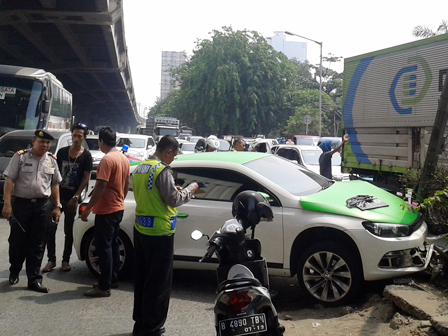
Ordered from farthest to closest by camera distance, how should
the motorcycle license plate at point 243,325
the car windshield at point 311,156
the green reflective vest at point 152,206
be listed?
1. the car windshield at point 311,156
2. the green reflective vest at point 152,206
3. the motorcycle license plate at point 243,325

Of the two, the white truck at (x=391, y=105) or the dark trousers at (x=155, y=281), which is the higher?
the white truck at (x=391, y=105)

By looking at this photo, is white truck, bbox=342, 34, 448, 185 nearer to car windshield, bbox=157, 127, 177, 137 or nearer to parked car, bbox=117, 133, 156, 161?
parked car, bbox=117, 133, 156, 161

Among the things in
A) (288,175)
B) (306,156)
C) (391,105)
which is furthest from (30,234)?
(306,156)

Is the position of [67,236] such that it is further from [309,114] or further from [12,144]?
[309,114]

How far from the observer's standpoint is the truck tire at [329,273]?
5293 millimetres

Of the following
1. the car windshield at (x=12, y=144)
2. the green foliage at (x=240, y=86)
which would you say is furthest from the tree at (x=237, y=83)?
the car windshield at (x=12, y=144)

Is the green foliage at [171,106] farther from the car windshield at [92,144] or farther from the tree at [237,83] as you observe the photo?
the car windshield at [92,144]

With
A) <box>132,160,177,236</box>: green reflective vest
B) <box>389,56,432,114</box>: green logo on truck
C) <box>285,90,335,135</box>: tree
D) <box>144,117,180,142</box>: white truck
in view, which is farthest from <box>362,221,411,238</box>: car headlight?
<box>285,90,335,135</box>: tree

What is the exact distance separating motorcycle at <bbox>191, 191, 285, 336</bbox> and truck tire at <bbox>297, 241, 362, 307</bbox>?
212 centimetres

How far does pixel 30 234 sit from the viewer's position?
233 inches

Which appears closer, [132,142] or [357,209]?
[357,209]

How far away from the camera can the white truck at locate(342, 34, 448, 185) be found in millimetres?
10297

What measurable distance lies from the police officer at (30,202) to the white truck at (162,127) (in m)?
→ 31.2

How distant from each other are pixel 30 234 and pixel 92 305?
3.64 ft
